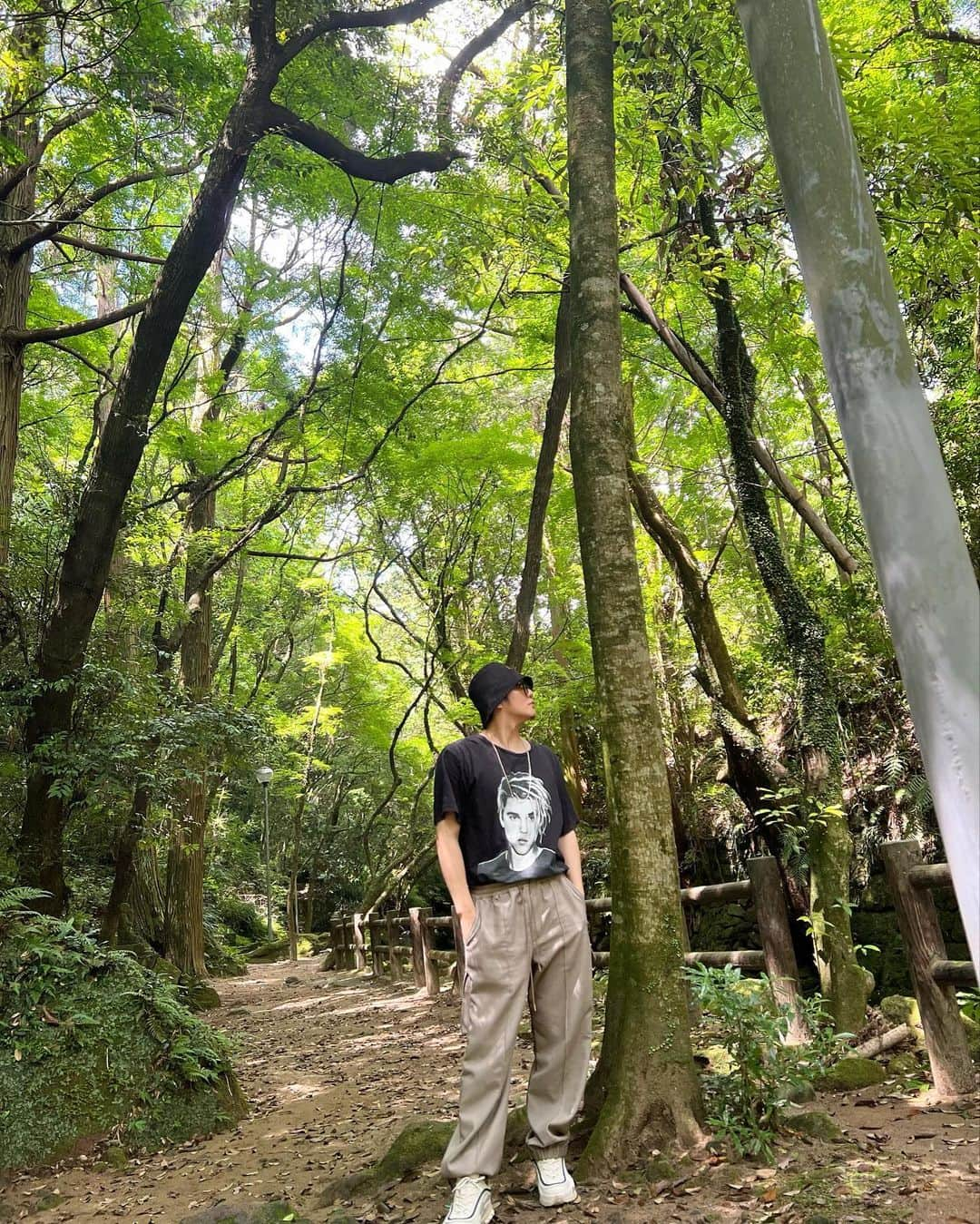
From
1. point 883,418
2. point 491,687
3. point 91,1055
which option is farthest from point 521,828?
point 91,1055

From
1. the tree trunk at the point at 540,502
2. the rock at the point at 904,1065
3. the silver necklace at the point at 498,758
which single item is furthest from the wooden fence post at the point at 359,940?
the silver necklace at the point at 498,758

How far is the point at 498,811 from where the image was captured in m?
2.88

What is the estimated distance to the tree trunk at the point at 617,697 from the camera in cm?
288

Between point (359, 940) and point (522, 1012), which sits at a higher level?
point (522, 1012)

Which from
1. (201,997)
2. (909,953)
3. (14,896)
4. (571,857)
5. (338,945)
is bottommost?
(338,945)

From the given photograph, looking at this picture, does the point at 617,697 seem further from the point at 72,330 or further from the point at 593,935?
the point at 593,935

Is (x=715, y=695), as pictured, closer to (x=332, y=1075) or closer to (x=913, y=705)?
(x=332, y=1075)

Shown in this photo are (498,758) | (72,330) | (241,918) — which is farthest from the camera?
(241,918)

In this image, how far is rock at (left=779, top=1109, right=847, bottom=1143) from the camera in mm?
2904

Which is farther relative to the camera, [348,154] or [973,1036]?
[348,154]

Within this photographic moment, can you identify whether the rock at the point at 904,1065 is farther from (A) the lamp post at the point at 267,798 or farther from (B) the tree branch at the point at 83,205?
(A) the lamp post at the point at 267,798

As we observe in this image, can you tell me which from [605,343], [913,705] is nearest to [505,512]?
[605,343]

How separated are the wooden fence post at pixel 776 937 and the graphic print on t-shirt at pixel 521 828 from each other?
214 cm

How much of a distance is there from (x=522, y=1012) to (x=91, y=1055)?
343cm
